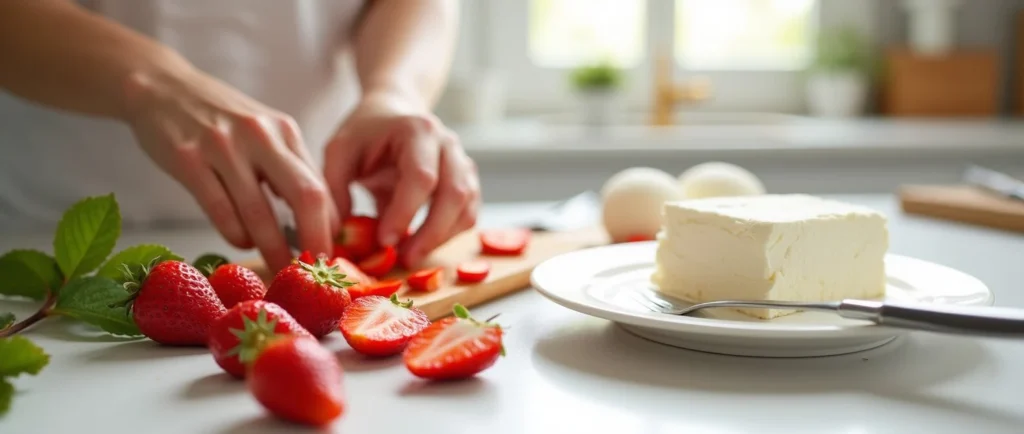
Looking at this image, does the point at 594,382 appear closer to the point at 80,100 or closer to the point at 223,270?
the point at 223,270

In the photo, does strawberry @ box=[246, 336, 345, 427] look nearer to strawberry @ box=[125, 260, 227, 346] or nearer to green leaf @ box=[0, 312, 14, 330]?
strawberry @ box=[125, 260, 227, 346]

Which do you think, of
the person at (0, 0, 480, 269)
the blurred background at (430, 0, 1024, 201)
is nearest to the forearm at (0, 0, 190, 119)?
the person at (0, 0, 480, 269)

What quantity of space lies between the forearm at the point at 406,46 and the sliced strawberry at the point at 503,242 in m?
0.22

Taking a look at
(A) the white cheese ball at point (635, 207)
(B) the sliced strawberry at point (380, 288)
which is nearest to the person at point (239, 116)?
(B) the sliced strawberry at point (380, 288)

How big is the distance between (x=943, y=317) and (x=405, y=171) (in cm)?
63

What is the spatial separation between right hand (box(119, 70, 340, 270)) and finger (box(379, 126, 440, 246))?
0.28 feet

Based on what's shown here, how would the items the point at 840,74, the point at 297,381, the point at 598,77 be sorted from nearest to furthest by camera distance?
the point at 297,381
the point at 598,77
the point at 840,74

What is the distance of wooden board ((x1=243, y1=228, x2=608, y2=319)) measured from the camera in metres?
0.97

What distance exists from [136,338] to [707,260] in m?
0.51

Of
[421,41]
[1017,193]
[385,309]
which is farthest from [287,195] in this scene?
[1017,193]

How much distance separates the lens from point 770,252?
0.86 metres

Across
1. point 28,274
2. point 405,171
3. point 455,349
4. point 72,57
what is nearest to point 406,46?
point 405,171

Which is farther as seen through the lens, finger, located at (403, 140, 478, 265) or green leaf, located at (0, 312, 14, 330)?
finger, located at (403, 140, 478, 265)

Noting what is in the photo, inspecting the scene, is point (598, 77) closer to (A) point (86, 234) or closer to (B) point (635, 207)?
(B) point (635, 207)
